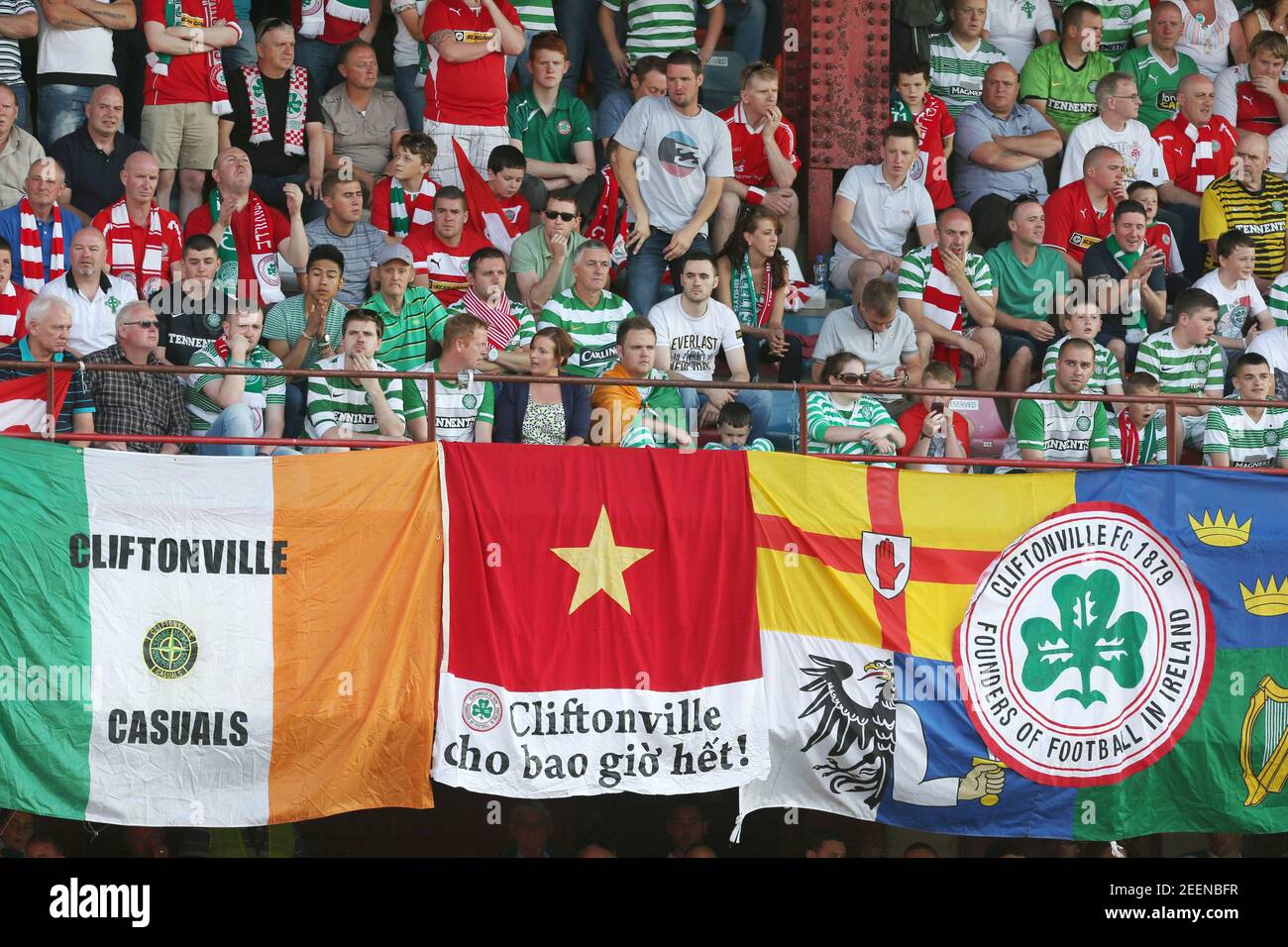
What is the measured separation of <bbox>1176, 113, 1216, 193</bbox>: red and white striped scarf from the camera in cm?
1761

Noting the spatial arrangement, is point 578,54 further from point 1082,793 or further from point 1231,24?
point 1082,793

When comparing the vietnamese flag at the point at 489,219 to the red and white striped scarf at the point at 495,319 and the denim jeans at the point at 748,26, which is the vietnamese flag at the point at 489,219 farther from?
the denim jeans at the point at 748,26

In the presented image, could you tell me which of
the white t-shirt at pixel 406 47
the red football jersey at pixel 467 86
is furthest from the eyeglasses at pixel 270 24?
the red football jersey at pixel 467 86

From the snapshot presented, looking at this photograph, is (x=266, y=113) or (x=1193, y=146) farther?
(x=1193, y=146)

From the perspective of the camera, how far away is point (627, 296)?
607 inches

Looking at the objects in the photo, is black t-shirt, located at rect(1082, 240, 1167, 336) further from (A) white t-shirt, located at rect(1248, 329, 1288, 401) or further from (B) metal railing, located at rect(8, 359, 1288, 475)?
(B) metal railing, located at rect(8, 359, 1288, 475)

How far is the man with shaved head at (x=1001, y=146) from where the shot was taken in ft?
55.9

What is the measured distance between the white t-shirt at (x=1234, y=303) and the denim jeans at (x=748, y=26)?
13.7ft

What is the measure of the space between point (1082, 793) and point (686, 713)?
8.46 ft

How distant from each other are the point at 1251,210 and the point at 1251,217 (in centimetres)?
7

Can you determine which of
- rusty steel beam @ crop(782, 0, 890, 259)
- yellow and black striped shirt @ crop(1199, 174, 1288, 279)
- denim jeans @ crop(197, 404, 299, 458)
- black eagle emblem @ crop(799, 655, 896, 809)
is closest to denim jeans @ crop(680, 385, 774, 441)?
black eagle emblem @ crop(799, 655, 896, 809)

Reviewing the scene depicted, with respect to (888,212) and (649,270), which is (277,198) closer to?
(649,270)

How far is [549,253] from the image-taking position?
14852mm

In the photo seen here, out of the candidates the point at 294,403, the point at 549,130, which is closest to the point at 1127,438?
the point at 549,130
